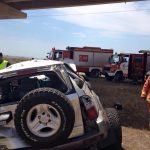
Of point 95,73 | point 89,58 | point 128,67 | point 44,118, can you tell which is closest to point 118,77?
point 128,67

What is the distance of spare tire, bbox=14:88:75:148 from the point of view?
5.48 meters

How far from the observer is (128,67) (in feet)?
103

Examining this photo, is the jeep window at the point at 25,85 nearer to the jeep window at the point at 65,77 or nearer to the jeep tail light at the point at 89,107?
the jeep window at the point at 65,77

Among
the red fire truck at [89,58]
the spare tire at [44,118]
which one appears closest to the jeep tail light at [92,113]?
the spare tire at [44,118]

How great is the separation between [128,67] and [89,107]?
84.5ft

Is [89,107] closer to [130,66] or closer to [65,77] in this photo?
[65,77]

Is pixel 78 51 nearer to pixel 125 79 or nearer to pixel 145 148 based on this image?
pixel 125 79

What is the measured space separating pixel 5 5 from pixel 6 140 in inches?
934

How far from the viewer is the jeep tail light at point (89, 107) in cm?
579

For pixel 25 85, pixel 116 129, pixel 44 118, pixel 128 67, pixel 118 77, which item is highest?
pixel 25 85

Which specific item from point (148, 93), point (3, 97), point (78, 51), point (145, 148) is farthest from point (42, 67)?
point (78, 51)

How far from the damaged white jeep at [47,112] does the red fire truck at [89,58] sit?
30454 millimetres

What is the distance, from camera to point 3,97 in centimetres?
617

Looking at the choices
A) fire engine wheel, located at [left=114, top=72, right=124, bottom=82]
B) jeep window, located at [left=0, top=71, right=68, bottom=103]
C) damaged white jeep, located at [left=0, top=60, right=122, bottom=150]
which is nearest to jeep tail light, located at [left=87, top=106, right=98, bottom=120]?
damaged white jeep, located at [left=0, top=60, right=122, bottom=150]
